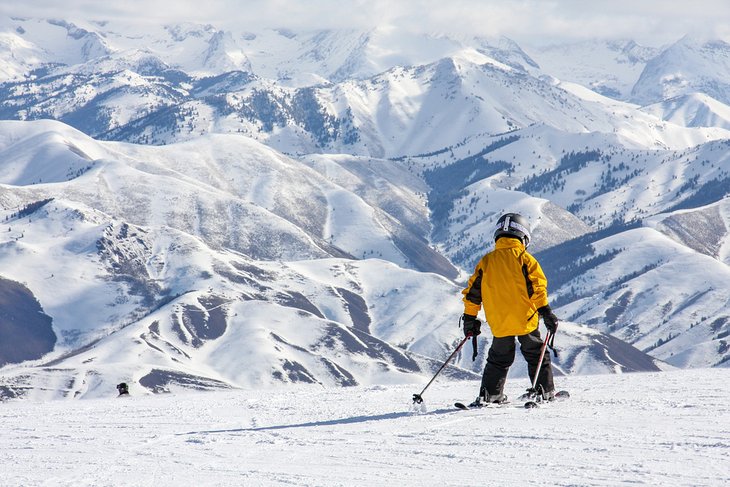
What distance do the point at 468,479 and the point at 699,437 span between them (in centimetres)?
450

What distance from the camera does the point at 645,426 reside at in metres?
18.3

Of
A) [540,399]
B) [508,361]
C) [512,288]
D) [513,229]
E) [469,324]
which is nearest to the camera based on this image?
[512,288]

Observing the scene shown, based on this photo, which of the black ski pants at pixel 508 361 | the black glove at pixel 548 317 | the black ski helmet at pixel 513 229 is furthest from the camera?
the black ski pants at pixel 508 361

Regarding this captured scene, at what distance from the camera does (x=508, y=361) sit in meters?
22.1

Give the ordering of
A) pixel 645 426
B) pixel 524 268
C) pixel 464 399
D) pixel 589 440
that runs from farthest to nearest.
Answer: pixel 464 399 < pixel 524 268 < pixel 645 426 < pixel 589 440

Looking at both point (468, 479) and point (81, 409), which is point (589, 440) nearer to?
point (468, 479)

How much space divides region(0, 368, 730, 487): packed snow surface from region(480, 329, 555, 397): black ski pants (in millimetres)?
613

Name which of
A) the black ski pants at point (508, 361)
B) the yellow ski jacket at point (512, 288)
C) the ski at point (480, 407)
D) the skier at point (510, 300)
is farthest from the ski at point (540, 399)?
the yellow ski jacket at point (512, 288)

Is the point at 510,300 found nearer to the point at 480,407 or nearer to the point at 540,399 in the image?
the point at 540,399

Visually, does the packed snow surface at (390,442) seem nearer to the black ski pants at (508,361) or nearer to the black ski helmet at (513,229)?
the black ski pants at (508,361)

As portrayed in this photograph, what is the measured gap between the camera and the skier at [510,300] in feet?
69.8

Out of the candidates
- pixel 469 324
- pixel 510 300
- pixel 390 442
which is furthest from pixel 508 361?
pixel 390 442

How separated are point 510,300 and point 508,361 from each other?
1515 mm

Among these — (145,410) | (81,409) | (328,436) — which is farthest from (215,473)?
(81,409)
